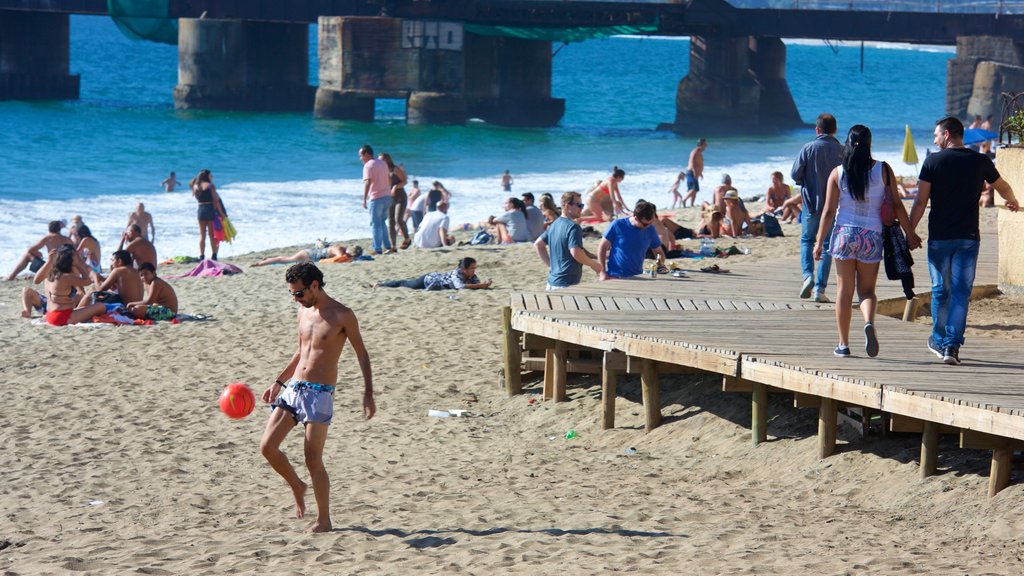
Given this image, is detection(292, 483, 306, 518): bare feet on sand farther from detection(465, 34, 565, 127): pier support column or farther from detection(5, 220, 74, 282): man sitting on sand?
detection(465, 34, 565, 127): pier support column

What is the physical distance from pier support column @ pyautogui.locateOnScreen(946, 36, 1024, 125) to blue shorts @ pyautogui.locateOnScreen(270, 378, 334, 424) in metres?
45.8

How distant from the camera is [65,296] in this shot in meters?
13.1

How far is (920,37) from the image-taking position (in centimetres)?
4994

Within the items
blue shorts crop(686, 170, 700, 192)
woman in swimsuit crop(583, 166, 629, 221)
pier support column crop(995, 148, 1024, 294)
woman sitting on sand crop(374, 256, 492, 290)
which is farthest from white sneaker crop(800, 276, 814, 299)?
blue shorts crop(686, 170, 700, 192)

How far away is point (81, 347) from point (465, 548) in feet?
23.6

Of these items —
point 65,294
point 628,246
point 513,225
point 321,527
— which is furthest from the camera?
point 513,225

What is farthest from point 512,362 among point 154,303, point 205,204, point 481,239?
point 205,204

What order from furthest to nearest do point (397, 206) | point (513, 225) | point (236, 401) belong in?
1. point (397, 206)
2. point (513, 225)
3. point (236, 401)

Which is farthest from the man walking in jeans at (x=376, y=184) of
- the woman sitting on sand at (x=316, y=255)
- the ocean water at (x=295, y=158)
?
the ocean water at (x=295, y=158)

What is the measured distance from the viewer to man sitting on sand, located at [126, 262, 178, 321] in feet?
42.5

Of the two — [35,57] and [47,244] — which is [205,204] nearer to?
[47,244]

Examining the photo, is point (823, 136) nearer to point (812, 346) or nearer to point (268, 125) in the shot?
point (812, 346)

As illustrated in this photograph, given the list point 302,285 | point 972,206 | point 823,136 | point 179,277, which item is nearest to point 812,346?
point 972,206

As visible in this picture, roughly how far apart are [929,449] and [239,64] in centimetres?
5343
